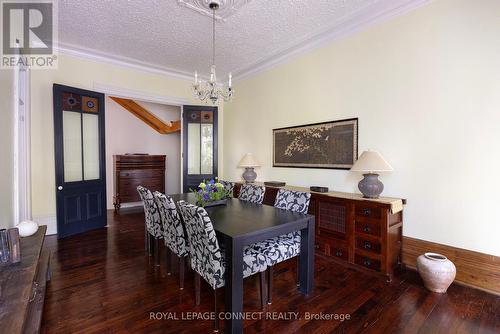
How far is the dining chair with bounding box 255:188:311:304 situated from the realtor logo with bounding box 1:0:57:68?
10.8 ft

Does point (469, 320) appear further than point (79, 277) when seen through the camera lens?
No

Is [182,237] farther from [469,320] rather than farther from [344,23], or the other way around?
[344,23]

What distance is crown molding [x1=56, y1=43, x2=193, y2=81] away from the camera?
3.88 meters

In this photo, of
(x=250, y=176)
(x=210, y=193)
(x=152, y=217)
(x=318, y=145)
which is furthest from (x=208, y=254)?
(x=250, y=176)

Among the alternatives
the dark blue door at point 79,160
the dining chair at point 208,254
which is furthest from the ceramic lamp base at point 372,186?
the dark blue door at point 79,160

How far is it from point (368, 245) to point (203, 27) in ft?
11.4

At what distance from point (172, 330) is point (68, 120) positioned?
380 cm

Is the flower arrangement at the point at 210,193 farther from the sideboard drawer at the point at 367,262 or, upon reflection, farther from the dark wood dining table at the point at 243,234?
the sideboard drawer at the point at 367,262

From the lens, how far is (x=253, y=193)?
3.31m

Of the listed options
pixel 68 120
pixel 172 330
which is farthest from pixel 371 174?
pixel 68 120

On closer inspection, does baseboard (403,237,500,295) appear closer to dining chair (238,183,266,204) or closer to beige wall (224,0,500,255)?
beige wall (224,0,500,255)

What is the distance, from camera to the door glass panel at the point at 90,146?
4.14 m

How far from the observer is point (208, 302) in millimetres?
2145

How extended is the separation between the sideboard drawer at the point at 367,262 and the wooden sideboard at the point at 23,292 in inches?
112
